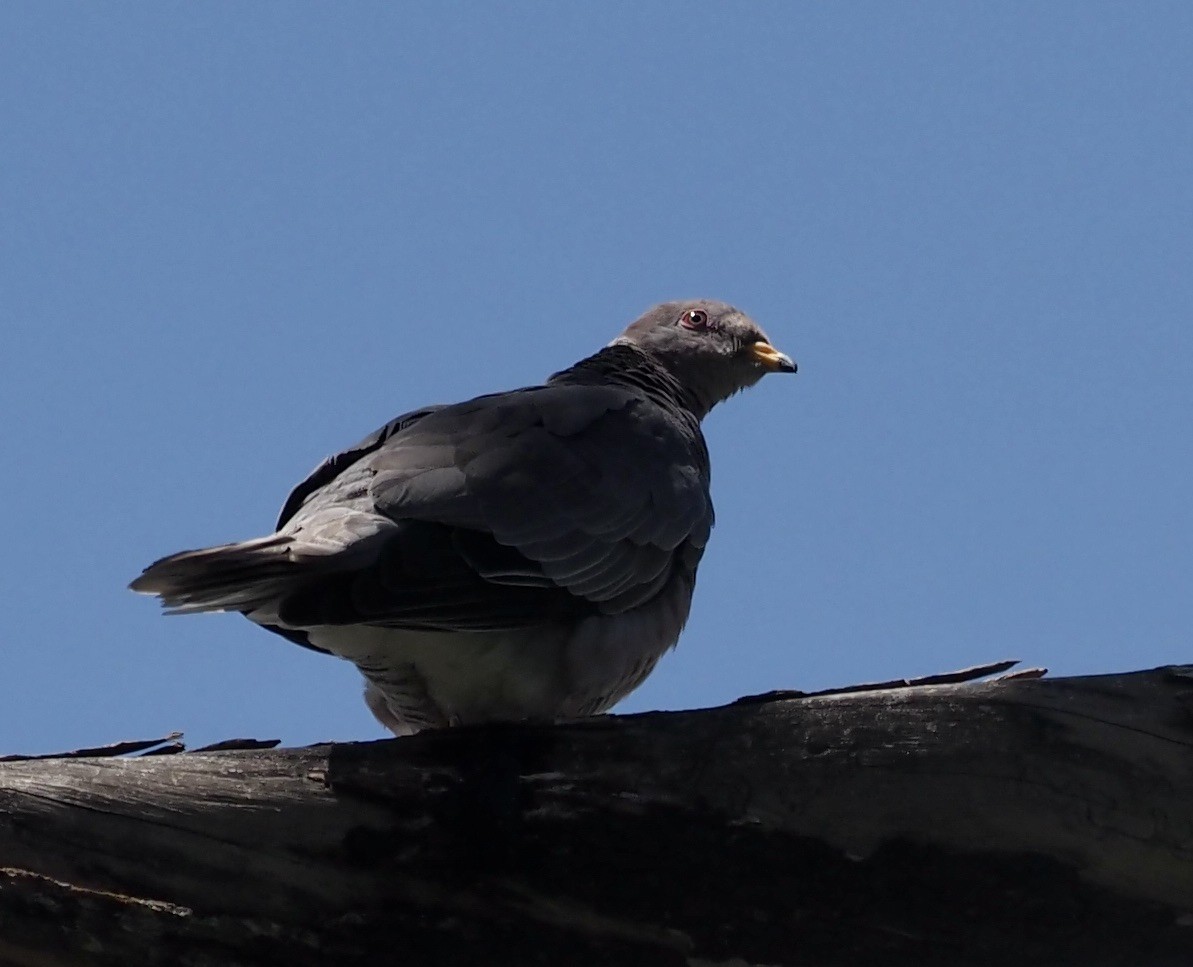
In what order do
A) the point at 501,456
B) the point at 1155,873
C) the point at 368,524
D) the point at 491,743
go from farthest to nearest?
the point at 501,456
the point at 368,524
the point at 491,743
the point at 1155,873

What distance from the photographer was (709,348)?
7.05m

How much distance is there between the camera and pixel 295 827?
3.49 metres

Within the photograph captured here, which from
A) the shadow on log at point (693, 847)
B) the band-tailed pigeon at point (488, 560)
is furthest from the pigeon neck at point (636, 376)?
the shadow on log at point (693, 847)

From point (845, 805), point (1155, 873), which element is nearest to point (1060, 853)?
point (1155, 873)

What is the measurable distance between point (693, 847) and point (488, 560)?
1.15 metres

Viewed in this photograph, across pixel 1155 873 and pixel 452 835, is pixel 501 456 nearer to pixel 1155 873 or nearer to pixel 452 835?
pixel 452 835

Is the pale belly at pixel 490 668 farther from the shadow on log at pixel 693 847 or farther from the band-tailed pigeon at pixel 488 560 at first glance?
the shadow on log at pixel 693 847

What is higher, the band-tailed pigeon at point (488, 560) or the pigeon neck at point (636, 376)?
the pigeon neck at point (636, 376)

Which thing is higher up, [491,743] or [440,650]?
[440,650]

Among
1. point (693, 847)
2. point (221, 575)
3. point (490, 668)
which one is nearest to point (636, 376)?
point (490, 668)

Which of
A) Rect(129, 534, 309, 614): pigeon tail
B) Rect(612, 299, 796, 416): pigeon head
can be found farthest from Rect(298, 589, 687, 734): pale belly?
Rect(612, 299, 796, 416): pigeon head

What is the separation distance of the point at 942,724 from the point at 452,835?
1.23 meters

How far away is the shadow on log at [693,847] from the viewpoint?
3.40 metres

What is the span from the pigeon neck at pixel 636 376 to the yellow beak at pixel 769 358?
0.32 meters
